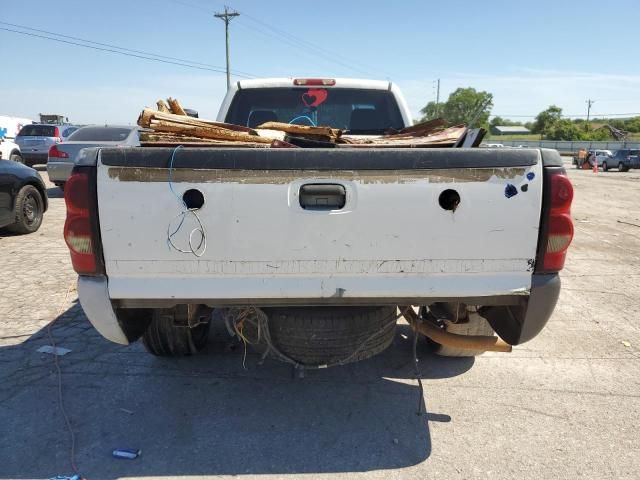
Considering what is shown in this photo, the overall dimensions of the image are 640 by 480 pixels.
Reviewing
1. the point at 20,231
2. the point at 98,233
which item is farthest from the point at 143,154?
the point at 20,231

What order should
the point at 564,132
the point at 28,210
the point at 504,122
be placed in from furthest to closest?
the point at 504,122 → the point at 564,132 → the point at 28,210

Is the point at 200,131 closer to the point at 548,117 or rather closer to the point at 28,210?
the point at 28,210

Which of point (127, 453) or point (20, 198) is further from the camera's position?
point (20, 198)

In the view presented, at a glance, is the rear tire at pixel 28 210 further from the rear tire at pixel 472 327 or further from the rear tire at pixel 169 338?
the rear tire at pixel 472 327

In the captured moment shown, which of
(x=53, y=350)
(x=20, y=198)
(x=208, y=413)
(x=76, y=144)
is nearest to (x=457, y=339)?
(x=208, y=413)

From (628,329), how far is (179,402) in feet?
13.2

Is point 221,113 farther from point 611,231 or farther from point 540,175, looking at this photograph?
point 611,231

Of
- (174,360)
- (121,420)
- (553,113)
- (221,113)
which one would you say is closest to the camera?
(121,420)

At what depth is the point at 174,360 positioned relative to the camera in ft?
12.0

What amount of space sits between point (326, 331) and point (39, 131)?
20.6 metres

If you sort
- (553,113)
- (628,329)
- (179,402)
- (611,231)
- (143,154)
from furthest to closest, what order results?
(553,113) → (611,231) → (628,329) → (179,402) → (143,154)

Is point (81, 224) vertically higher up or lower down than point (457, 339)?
higher up

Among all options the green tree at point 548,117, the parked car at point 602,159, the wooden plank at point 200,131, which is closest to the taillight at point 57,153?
the wooden plank at point 200,131

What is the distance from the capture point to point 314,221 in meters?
2.24
